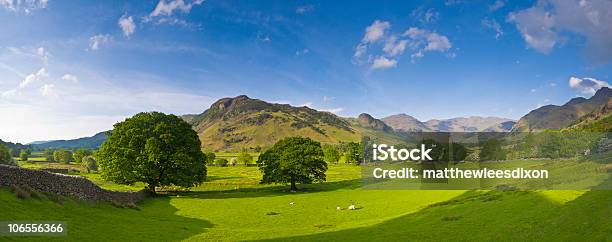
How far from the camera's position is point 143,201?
6025 centimetres

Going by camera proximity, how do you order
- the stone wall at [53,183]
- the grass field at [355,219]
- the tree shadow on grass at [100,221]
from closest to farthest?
the grass field at [355,219], the tree shadow on grass at [100,221], the stone wall at [53,183]

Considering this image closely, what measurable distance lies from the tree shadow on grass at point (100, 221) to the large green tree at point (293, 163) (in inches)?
1643

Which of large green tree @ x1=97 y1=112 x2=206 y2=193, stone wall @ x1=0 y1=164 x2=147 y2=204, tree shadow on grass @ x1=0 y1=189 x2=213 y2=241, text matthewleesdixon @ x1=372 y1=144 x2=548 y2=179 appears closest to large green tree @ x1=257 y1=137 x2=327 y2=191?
text matthewleesdixon @ x1=372 y1=144 x2=548 y2=179

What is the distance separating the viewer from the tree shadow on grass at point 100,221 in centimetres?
2844

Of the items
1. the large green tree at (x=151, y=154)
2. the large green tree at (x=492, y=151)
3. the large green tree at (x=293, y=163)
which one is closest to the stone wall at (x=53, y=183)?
the large green tree at (x=151, y=154)

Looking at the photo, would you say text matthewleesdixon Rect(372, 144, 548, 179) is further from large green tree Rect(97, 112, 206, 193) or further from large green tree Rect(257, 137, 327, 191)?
large green tree Rect(97, 112, 206, 193)

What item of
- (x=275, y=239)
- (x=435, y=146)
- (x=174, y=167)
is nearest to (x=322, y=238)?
→ (x=275, y=239)

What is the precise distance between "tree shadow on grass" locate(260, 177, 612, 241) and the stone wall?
23.5m

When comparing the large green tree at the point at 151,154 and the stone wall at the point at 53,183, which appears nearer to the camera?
the stone wall at the point at 53,183

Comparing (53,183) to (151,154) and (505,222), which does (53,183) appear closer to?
(151,154)

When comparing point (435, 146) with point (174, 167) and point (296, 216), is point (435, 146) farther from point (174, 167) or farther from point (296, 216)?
point (174, 167)

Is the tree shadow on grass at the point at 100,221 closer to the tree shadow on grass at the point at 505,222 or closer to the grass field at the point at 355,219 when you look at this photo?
the grass field at the point at 355,219

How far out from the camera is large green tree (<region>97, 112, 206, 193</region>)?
67.6m

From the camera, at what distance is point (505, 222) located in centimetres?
3033
